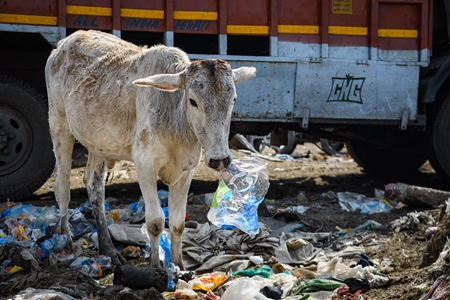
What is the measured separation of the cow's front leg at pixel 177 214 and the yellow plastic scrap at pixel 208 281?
0.29 meters

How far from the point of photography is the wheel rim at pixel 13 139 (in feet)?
28.2

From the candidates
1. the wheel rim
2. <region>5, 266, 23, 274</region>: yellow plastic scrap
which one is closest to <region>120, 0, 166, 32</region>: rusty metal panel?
the wheel rim

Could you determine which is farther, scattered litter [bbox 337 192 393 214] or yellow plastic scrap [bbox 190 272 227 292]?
scattered litter [bbox 337 192 393 214]

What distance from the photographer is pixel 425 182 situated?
1091 centimetres

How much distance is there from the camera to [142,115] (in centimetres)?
567

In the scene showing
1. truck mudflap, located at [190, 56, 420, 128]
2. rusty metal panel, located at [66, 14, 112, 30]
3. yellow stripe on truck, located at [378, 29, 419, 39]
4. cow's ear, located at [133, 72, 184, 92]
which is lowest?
truck mudflap, located at [190, 56, 420, 128]

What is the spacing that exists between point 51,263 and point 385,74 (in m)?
4.94

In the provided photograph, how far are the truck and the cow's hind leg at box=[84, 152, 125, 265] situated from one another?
200cm

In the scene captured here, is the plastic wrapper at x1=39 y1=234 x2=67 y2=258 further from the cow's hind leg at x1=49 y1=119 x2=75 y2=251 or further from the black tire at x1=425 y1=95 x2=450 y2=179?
the black tire at x1=425 y1=95 x2=450 y2=179

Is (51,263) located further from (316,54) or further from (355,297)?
(316,54)

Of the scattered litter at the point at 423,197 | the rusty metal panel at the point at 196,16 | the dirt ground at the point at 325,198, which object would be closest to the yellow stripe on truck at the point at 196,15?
the rusty metal panel at the point at 196,16

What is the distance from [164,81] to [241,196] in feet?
8.15

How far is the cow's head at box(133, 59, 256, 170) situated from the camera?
4.98m

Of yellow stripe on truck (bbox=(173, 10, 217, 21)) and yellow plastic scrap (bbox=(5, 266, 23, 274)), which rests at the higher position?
Answer: yellow stripe on truck (bbox=(173, 10, 217, 21))
